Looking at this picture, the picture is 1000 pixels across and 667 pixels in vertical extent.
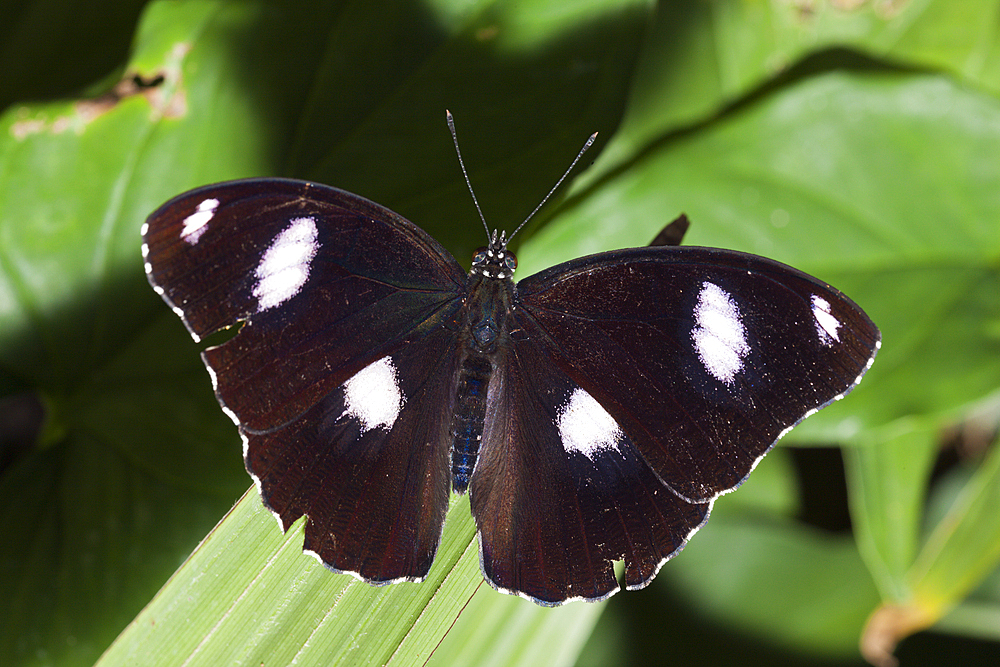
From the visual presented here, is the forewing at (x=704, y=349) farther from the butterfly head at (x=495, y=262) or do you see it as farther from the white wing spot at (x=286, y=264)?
the white wing spot at (x=286, y=264)

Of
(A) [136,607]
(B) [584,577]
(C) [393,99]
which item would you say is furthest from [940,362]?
(A) [136,607]

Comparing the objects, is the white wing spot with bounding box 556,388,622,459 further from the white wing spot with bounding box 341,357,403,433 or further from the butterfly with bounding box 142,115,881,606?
the white wing spot with bounding box 341,357,403,433

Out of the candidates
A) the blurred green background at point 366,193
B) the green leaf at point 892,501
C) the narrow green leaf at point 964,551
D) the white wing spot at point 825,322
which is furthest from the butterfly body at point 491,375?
the narrow green leaf at point 964,551

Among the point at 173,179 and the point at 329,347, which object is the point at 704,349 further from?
the point at 173,179

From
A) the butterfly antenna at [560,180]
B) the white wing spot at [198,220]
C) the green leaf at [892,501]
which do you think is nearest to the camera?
the white wing spot at [198,220]

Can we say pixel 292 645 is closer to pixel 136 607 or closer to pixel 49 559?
pixel 136 607

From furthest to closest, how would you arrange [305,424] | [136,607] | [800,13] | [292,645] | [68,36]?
[800,13], [68,36], [136,607], [305,424], [292,645]

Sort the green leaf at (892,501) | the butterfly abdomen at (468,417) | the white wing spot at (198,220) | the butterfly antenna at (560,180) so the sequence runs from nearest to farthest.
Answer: the white wing spot at (198,220), the butterfly abdomen at (468,417), the butterfly antenna at (560,180), the green leaf at (892,501)
